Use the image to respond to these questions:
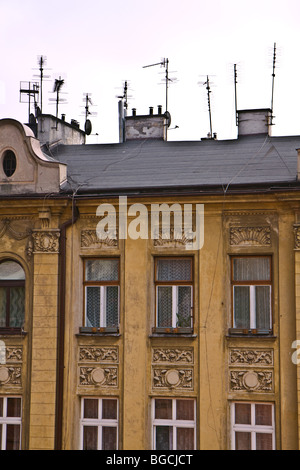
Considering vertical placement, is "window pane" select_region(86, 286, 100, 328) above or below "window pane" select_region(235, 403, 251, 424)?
above

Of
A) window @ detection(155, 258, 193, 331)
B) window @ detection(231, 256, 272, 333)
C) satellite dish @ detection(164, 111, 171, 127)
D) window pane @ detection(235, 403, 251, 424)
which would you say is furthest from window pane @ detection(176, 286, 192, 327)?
satellite dish @ detection(164, 111, 171, 127)

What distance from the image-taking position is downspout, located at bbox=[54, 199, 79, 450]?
17.3m

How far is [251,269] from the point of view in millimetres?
17234

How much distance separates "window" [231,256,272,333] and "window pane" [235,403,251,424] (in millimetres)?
1764

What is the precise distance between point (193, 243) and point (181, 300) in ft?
4.57

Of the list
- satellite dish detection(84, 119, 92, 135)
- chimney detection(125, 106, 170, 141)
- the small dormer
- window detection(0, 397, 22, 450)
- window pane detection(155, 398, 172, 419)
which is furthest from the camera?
satellite dish detection(84, 119, 92, 135)

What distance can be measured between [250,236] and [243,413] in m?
4.06

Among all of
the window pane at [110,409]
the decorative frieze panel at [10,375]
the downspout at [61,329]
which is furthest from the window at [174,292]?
the decorative frieze panel at [10,375]

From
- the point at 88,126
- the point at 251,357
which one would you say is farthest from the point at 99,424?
the point at 88,126

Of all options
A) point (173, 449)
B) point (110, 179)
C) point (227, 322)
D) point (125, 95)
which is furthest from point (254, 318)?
point (125, 95)

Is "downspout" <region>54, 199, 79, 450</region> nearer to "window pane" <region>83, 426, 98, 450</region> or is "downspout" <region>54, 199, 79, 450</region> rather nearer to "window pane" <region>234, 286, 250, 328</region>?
"window pane" <region>83, 426, 98, 450</region>

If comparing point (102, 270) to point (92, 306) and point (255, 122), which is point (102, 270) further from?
point (255, 122)

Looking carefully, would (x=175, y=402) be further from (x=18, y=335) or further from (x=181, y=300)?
(x=18, y=335)

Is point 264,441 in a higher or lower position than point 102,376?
lower
